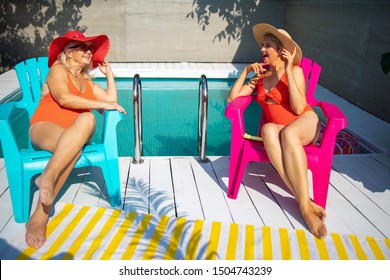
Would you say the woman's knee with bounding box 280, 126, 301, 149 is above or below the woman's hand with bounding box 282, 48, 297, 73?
below

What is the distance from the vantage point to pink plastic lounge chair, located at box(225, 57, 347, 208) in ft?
9.21

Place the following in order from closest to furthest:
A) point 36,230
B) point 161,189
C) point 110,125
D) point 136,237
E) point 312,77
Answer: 1. point 36,230
2. point 136,237
3. point 110,125
4. point 161,189
5. point 312,77

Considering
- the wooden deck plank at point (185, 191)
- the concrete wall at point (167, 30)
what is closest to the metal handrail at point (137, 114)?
the wooden deck plank at point (185, 191)

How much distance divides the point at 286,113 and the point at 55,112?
1784mm

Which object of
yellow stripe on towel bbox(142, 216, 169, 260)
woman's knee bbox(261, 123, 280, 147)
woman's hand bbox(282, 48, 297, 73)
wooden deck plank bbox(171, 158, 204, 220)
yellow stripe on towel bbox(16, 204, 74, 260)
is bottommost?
yellow stripe on towel bbox(142, 216, 169, 260)

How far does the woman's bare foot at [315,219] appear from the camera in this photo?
103 inches

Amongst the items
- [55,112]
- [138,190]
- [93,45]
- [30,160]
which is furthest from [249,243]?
[93,45]

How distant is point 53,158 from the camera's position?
Result: 2510mm

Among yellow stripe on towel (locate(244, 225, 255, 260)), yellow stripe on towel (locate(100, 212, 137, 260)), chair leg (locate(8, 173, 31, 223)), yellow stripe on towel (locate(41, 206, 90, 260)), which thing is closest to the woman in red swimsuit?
yellow stripe on towel (locate(244, 225, 255, 260))

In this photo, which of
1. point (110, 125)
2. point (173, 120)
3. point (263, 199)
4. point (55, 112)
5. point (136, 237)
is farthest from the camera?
point (173, 120)

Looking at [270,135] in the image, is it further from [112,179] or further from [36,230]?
[36,230]

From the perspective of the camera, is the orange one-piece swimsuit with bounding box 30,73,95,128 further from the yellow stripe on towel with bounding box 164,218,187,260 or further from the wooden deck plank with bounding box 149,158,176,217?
the yellow stripe on towel with bounding box 164,218,187,260

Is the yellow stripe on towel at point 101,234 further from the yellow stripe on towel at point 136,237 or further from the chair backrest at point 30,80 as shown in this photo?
the chair backrest at point 30,80

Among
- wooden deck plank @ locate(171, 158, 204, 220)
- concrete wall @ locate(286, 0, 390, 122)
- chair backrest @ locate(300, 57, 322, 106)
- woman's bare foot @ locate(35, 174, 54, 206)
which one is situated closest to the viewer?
woman's bare foot @ locate(35, 174, 54, 206)
